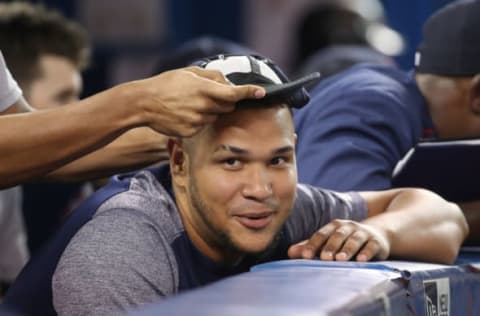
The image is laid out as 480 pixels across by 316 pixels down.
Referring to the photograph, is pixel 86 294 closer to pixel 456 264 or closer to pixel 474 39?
pixel 456 264

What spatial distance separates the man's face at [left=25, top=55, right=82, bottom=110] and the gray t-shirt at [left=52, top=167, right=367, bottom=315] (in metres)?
1.74

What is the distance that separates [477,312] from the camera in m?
2.43

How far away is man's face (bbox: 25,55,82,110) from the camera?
4363 mm

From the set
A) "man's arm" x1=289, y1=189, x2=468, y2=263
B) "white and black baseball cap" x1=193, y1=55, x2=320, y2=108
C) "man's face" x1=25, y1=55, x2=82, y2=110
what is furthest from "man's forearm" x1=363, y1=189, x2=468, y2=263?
"man's face" x1=25, y1=55, x2=82, y2=110

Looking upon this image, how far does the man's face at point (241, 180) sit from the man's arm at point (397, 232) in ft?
0.34

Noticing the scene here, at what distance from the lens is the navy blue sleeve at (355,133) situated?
3312 millimetres

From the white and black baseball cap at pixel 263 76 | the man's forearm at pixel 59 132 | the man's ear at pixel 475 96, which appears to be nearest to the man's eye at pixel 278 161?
the white and black baseball cap at pixel 263 76

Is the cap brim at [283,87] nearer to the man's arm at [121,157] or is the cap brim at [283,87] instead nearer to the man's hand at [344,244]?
the man's hand at [344,244]

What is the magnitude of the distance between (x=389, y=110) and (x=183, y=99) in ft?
4.59

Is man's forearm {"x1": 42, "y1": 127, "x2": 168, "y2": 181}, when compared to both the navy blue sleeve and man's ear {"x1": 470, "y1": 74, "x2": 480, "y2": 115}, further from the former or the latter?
man's ear {"x1": 470, "y1": 74, "x2": 480, "y2": 115}

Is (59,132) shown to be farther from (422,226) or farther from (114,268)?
(422,226)

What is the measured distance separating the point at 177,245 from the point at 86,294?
281 mm

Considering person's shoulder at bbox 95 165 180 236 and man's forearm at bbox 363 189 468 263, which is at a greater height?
person's shoulder at bbox 95 165 180 236

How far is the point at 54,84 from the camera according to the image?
4.40 m
